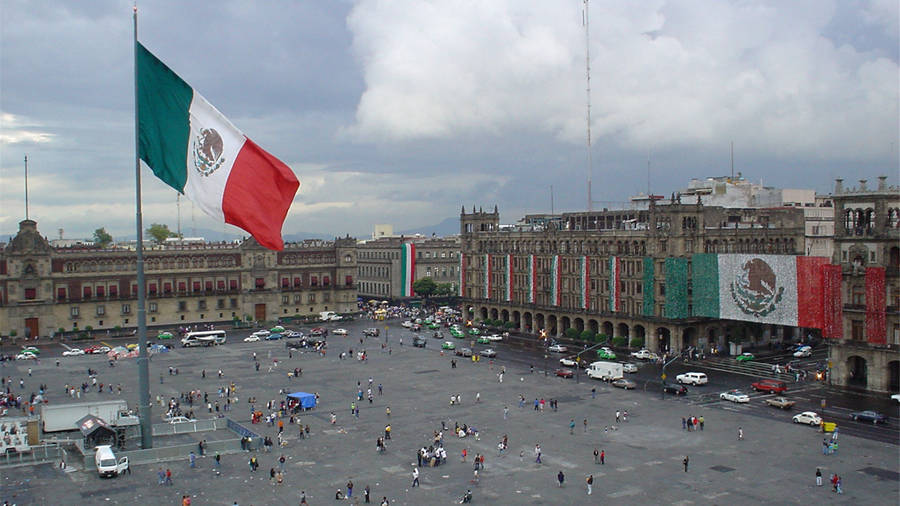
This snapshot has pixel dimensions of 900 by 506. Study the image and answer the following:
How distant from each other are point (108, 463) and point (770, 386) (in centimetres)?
5689

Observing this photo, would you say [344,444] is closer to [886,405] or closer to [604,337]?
[886,405]

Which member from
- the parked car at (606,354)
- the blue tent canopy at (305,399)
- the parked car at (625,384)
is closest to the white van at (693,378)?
the parked car at (625,384)

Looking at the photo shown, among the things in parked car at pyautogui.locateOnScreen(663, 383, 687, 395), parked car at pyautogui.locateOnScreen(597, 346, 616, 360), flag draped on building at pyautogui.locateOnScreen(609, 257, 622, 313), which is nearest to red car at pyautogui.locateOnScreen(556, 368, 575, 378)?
parked car at pyautogui.locateOnScreen(597, 346, 616, 360)

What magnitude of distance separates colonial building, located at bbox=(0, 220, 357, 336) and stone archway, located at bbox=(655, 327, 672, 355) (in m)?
63.3

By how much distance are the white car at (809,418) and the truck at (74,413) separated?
50075 mm

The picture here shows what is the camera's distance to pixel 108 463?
156 ft

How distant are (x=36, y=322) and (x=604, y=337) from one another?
82130 mm

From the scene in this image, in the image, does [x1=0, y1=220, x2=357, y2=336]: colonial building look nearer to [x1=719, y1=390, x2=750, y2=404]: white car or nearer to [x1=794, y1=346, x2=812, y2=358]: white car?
[x1=794, y1=346, x2=812, y2=358]: white car

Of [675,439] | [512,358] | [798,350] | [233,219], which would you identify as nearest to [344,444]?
[675,439]

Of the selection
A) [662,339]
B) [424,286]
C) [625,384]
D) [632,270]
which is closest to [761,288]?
[662,339]

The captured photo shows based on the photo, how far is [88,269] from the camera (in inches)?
4909

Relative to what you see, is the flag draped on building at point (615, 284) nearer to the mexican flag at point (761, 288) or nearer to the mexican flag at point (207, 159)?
the mexican flag at point (761, 288)

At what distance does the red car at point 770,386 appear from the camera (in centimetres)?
7488

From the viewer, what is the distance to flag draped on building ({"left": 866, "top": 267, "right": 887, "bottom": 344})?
240 ft
